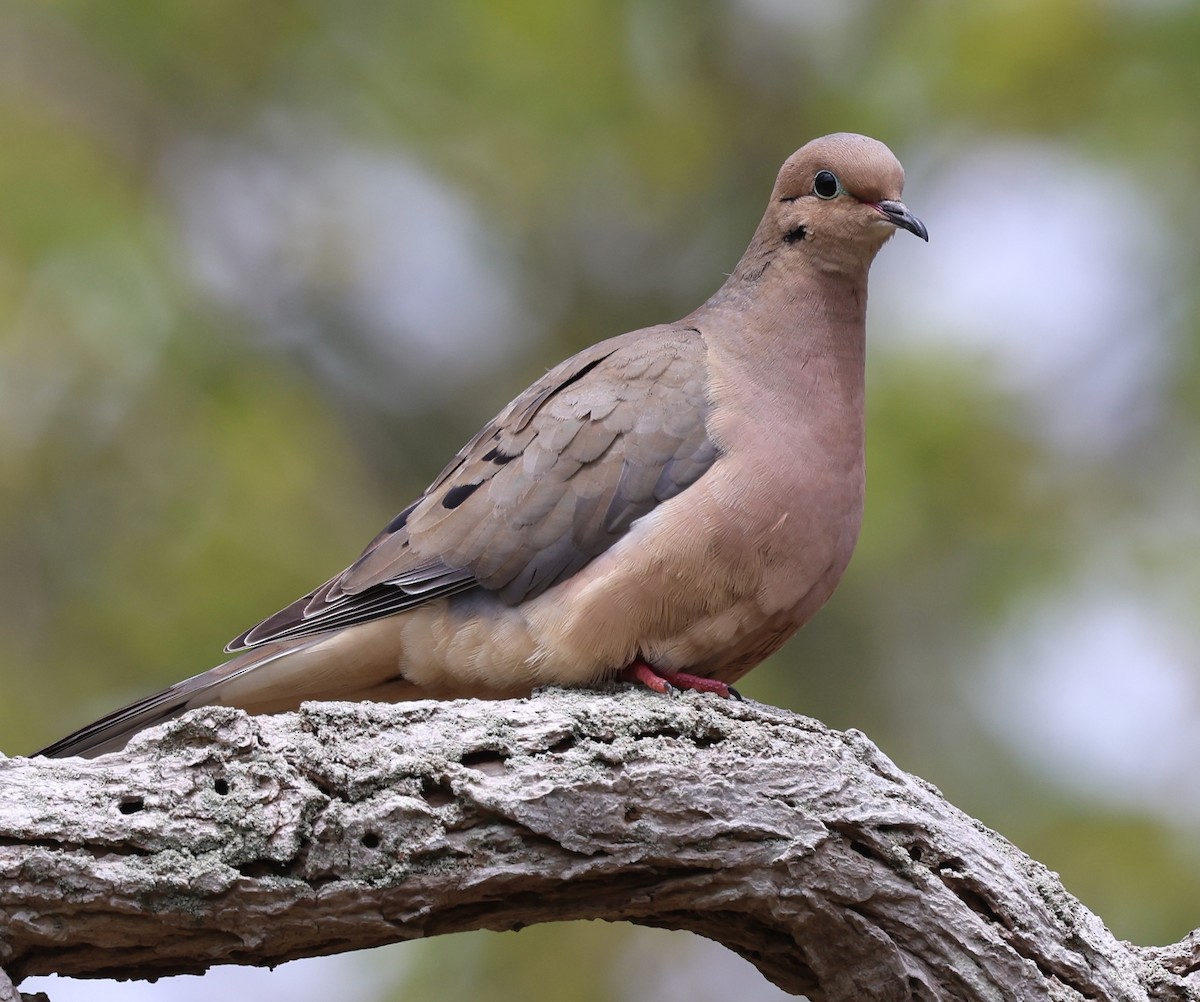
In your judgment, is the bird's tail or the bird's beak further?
the bird's beak

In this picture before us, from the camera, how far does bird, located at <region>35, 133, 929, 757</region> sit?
3834 mm

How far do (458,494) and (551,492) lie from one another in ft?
1.05

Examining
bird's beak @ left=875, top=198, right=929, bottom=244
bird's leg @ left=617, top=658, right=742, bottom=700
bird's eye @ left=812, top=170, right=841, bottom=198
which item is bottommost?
bird's leg @ left=617, top=658, right=742, bottom=700

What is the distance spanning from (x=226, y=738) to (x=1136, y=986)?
2.00 meters

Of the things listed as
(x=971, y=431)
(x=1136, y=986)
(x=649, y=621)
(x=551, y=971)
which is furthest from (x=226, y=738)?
(x=971, y=431)

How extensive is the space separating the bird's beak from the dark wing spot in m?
1.33

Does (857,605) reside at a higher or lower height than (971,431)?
lower

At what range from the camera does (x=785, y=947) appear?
3.39 m

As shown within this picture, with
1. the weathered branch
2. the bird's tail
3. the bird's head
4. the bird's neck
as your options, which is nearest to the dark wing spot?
the bird's tail

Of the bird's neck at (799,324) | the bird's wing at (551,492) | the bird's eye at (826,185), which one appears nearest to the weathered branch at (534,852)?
the bird's wing at (551,492)

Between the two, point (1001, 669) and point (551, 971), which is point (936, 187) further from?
point (551, 971)

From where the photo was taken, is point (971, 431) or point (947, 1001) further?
point (971, 431)

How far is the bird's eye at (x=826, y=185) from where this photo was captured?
Answer: 170 inches

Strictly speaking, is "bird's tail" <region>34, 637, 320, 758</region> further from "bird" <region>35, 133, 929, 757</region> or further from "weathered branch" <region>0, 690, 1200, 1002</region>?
"weathered branch" <region>0, 690, 1200, 1002</region>
